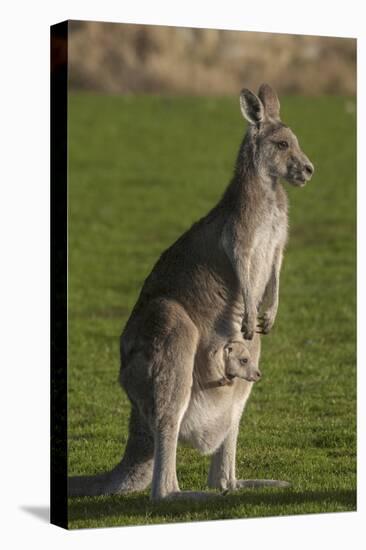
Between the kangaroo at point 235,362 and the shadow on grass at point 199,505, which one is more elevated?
the kangaroo at point 235,362

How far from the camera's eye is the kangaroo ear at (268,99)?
9.14 m

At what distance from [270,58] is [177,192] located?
9.08ft

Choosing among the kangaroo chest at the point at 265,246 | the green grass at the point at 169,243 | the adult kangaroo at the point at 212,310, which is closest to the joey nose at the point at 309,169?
the adult kangaroo at the point at 212,310

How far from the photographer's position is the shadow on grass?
8578 mm

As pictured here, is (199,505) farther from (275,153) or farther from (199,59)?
(199,59)

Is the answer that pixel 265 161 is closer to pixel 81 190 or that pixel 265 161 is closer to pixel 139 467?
pixel 139 467

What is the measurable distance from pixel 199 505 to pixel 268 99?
2827mm

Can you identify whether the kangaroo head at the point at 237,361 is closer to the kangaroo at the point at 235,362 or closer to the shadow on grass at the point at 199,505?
the kangaroo at the point at 235,362

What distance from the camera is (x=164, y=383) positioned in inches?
338

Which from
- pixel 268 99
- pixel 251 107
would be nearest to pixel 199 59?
pixel 268 99

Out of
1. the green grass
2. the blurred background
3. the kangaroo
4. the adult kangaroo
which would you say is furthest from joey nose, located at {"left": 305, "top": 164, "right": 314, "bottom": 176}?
the blurred background

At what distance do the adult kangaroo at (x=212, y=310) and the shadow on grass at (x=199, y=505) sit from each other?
10 cm

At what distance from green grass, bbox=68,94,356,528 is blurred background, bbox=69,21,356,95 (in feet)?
4.30

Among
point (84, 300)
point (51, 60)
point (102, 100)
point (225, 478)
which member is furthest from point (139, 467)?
point (102, 100)
